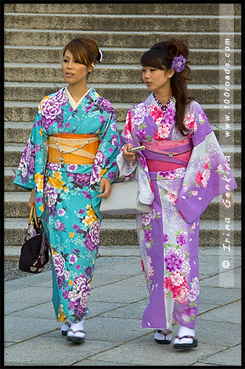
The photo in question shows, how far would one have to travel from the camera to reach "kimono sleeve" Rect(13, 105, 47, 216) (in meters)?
5.18

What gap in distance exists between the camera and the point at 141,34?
10.6 meters

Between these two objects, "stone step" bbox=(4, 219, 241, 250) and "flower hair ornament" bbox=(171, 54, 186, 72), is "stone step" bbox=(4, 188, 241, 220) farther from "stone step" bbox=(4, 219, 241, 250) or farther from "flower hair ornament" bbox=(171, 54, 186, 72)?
"flower hair ornament" bbox=(171, 54, 186, 72)

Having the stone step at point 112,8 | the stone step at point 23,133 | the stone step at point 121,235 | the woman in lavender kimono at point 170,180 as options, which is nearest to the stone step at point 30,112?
the stone step at point 23,133

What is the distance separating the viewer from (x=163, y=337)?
500cm

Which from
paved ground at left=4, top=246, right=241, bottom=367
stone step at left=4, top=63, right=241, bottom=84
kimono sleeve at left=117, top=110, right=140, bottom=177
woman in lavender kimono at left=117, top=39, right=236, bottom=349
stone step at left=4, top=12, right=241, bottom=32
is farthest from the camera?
stone step at left=4, top=12, right=241, bottom=32

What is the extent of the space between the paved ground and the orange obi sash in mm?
1022

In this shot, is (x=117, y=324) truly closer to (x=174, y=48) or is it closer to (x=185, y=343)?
(x=185, y=343)

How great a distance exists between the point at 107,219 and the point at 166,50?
3.16m

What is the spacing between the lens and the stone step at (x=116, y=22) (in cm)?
1080

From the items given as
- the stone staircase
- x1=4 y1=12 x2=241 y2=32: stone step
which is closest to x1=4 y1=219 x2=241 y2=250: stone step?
the stone staircase

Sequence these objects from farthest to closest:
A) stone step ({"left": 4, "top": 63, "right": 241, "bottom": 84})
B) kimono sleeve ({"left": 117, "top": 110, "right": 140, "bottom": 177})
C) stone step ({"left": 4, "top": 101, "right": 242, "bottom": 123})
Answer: stone step ({"left": 4, "top": 63, "right": 241, "bottom": 84}), stone step ({"left": 4, "top": 101, "right": 242, "bottom": 123}), kimono sleeve ({"left": 117, "top": 110, "right": 140, "bottom": 177})

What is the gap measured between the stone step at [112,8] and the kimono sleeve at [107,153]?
6144 mm

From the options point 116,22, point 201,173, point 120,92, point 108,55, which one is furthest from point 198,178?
point 116,22

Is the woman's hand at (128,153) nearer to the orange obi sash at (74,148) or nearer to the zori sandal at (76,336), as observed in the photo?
the orange obi sash at (74,148)
